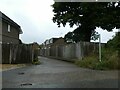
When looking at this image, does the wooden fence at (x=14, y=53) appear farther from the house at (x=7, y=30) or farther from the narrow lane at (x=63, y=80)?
the narrow lane at (x=63, y=80)

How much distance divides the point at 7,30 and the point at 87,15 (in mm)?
11635

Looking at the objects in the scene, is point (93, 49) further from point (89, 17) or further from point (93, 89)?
point (93, 89)

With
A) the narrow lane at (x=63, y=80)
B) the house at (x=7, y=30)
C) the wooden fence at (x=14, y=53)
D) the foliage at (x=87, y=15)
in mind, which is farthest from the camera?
the house at (x=7, y=30)

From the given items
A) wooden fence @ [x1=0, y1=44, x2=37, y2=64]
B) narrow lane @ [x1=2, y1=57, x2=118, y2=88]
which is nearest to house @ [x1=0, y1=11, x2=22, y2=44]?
wooden fence @ [x1=0, y1=44, x2=37, y2=64]

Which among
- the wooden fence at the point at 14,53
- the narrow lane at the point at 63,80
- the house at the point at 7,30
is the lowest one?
the narrow lane at the point at 63,80

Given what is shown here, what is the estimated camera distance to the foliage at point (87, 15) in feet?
126

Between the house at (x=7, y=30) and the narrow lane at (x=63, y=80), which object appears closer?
the narrow lane at (x=63, y=80)

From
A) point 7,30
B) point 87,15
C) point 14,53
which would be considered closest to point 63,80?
point 14,53

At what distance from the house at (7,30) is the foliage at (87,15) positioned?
6741 mm

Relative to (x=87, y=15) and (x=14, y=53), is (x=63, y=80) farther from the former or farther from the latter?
(x=87, y=15)

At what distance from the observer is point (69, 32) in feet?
167

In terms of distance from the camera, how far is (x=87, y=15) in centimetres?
4131

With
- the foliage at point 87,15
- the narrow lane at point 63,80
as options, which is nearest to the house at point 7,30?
the foliage at point 87,15

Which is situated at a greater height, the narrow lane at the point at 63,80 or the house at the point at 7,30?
the house at the point at 7,30
